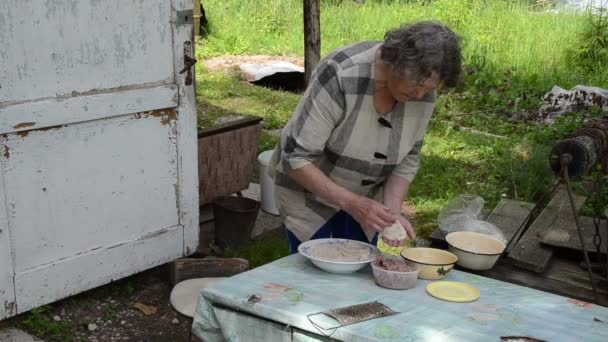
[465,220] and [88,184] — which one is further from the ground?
[88,184]

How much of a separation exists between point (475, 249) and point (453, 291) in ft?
2.06

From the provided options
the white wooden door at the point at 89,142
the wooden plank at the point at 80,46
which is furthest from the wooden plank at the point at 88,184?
the wooden plank at the point at 80,46

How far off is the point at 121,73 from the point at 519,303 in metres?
2.45

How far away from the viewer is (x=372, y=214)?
294 centimetres

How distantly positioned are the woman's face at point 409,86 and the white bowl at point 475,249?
70 centimetres

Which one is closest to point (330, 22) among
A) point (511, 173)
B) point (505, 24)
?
point (505, 24)

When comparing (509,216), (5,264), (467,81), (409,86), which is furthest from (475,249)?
(467,81)

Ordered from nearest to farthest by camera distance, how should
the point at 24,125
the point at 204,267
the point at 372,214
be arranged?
1. the point at 372,214
2. the point at 24,125
3. the point at 204,267

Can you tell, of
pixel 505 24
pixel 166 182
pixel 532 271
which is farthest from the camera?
pixel 505 24

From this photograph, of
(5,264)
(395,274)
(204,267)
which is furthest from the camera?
(204,267)

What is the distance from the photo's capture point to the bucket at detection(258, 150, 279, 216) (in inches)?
217

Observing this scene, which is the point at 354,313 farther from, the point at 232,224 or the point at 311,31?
the point at 311,31

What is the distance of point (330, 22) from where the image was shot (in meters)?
11.9

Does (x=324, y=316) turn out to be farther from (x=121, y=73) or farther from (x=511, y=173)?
(x=511, y=173)
